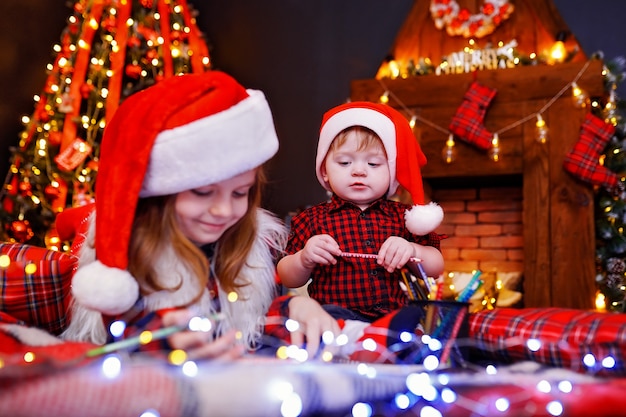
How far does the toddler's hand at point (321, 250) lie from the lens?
1156mm

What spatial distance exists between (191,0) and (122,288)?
358cm

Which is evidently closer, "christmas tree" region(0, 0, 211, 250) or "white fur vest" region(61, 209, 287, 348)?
"white fur vest" region(61, 209, 287, 348)

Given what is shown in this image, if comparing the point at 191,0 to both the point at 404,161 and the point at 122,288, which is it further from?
the point at 122,288

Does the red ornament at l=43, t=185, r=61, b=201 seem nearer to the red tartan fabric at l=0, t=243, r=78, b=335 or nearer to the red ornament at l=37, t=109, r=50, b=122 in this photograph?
the red ornament at l=37, t=109, r=50, b=122

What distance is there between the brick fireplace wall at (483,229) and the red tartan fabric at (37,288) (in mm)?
2420

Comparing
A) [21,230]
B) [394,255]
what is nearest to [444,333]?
[394,255]

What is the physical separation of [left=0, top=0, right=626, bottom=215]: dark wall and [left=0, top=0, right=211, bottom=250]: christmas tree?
25 centimetres

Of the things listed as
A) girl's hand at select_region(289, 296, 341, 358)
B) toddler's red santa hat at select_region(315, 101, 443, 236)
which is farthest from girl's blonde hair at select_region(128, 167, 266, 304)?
toddler's red santa hat at select_region(315, 101, 443, 236)

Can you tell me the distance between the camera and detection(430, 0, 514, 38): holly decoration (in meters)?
3.08

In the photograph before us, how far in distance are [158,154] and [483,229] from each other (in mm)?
2614

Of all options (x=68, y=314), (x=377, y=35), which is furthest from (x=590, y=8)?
(x=68, y=314)

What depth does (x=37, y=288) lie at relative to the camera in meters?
0.99

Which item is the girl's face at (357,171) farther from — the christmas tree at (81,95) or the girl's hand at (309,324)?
the christmas tree at (81,95)

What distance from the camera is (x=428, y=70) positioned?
3.09 m
